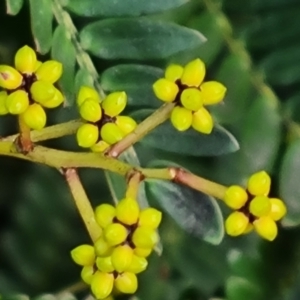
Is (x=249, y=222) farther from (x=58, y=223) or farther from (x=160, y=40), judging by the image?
(x=58, y=223)

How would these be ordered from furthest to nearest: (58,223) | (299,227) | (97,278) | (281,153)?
(58,223), (299,227), (281,153), (97,278)

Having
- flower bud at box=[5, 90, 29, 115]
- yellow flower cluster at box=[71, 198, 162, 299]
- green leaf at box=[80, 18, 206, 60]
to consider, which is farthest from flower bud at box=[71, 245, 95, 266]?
green leaf at box=[80, 18, 206, 60]

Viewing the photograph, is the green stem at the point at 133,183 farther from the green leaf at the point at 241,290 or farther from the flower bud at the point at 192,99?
the green leaf at the point at 241,290

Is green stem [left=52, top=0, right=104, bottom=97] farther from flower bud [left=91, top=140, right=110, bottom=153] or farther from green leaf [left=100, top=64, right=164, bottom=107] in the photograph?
flower bud [left=91, top=140, right=110, bottom=153]

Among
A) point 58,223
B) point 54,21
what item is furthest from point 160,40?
point 58,223

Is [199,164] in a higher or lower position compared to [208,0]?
lower
